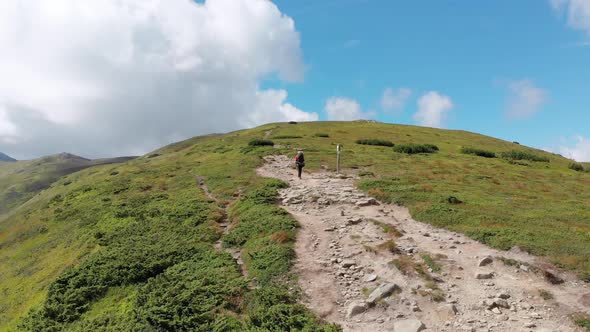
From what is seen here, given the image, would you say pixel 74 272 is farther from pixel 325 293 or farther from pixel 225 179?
pixel 225 179

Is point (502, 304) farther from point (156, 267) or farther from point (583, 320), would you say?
point (156, 267)

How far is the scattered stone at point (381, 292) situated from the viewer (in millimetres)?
13304

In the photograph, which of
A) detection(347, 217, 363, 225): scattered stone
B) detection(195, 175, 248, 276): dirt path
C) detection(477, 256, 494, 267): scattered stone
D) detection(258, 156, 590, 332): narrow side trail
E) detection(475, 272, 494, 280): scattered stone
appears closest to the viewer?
detection(258, 156, 590, 332): narrow side trail

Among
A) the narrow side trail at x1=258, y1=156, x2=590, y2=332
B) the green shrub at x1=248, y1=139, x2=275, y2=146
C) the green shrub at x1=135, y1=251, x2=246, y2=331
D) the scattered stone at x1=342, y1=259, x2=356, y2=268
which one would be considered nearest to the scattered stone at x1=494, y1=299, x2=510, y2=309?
the narrow side trail at x1=258, y1=156, x2=590, y2=332

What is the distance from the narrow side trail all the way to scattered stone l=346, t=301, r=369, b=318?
0.04 metres

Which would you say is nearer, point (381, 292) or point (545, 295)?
point (545, 295)

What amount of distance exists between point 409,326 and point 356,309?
1932 millimetres

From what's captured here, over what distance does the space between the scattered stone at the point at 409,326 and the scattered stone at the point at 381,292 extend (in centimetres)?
138

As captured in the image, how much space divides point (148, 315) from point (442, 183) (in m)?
26.4

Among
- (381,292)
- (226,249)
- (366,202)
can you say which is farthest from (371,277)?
(366,202)

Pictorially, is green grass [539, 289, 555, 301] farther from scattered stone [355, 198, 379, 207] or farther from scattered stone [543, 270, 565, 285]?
scattered stone [355, 198, 379, 207]

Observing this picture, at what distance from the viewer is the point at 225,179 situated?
35938mm

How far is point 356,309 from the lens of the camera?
12.9 metres

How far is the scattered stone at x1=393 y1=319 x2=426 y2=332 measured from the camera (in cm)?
1156
